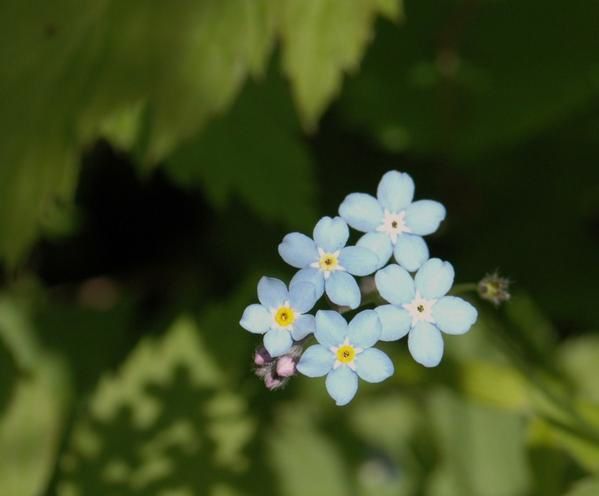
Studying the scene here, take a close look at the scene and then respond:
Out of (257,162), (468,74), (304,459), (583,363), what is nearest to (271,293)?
(257,162)

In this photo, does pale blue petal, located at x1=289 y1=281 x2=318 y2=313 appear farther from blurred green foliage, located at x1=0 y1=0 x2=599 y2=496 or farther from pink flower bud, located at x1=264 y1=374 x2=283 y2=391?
blurred green foliage, located at x1=0 y1=0 x2=599 y2=496

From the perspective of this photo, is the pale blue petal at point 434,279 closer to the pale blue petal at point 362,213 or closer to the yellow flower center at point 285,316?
the pale blue petal at point 362,213

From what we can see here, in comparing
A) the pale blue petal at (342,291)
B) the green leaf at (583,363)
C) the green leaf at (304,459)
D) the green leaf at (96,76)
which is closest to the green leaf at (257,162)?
the green leaf at (96,76)

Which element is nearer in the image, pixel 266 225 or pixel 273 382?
pixel 273 382

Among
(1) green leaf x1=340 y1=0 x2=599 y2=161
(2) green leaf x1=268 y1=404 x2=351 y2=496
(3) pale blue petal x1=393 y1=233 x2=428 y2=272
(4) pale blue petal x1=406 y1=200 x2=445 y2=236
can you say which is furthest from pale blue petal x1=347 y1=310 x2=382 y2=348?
(1) green leaf x1=340 y1=0 x2=599 y2=161

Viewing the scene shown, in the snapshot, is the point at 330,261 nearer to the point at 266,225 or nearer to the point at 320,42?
the point at 320,42

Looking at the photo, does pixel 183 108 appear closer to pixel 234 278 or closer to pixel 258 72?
pixel 258 72

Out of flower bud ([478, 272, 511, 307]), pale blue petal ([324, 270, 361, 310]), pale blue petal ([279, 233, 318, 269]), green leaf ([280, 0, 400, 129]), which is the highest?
green leaf ([280, 0, 400, 129])
